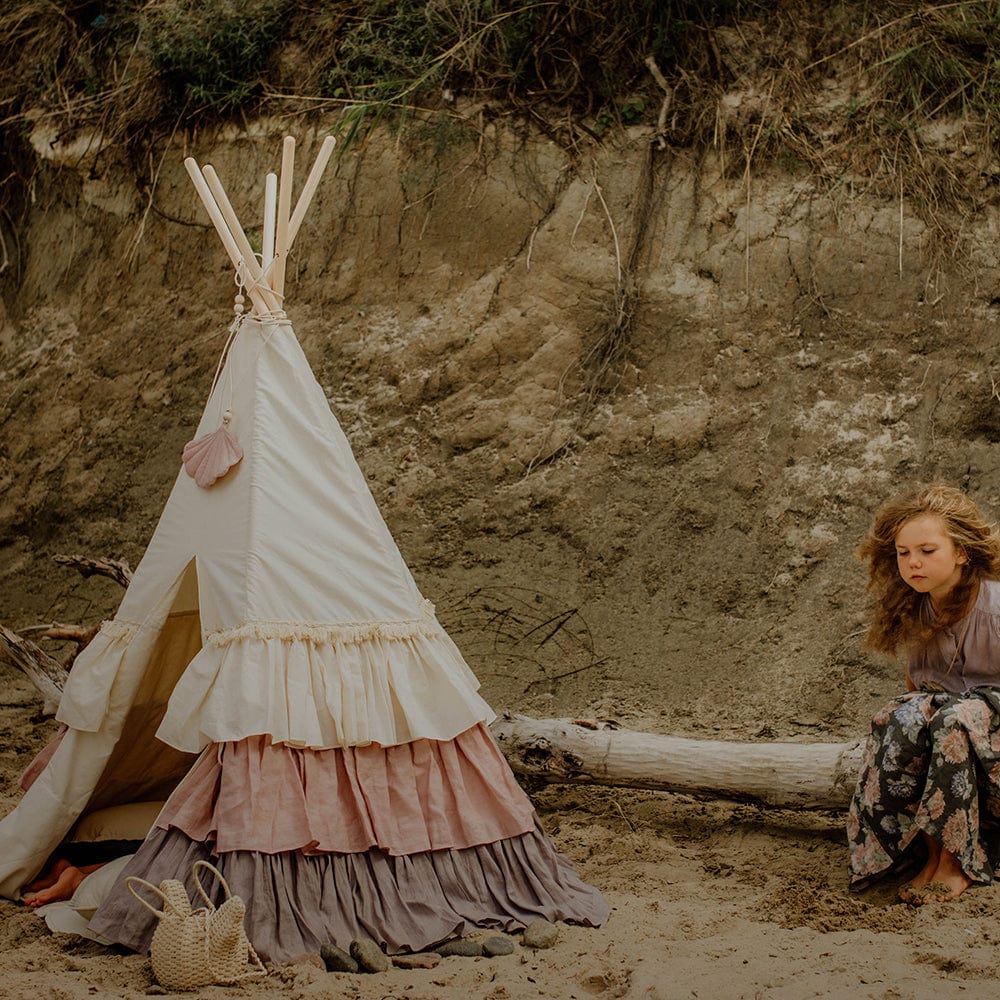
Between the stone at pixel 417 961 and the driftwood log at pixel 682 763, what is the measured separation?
106cm

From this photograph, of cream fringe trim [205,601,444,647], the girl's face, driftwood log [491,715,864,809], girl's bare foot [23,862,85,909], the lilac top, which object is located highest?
the girl's face

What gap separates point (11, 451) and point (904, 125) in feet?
15.8

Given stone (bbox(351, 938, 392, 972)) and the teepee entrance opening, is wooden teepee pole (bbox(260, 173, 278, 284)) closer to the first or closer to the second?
the teepee entrance opening

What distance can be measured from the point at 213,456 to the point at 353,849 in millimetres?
1181

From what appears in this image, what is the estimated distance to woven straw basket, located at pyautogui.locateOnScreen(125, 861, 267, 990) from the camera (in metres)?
2.56

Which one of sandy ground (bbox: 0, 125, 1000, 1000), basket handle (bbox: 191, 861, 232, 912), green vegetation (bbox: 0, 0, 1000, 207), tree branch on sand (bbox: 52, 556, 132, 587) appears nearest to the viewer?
basket handle (bbox: 191, 861, 232, 912)

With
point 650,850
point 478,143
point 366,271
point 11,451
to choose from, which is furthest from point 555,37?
point 650,850

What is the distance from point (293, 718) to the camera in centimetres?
293

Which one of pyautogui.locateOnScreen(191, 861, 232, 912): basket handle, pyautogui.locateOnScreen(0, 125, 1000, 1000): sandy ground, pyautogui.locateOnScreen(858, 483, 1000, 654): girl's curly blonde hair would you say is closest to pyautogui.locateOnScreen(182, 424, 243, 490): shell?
pyautogui.locateOnScreen(191, 861, 232, 912): basket handle

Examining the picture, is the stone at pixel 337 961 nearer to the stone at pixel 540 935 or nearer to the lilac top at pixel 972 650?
the stone at pixel 540 935

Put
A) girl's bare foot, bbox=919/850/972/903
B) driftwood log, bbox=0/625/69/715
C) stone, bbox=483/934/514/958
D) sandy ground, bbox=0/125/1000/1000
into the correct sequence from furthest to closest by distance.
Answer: sandy ground, bbox=0/125/1000/1000, driftwood log, bbox=0/625/69/715, girl's bare foot, bbox=919/850/972/903, stone, bbox=483/934/514/958

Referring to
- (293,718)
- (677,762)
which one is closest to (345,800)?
(293,718)

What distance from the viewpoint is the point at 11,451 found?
→ 19.5 ft

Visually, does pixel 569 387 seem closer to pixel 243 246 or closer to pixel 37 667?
pixel 243 246
